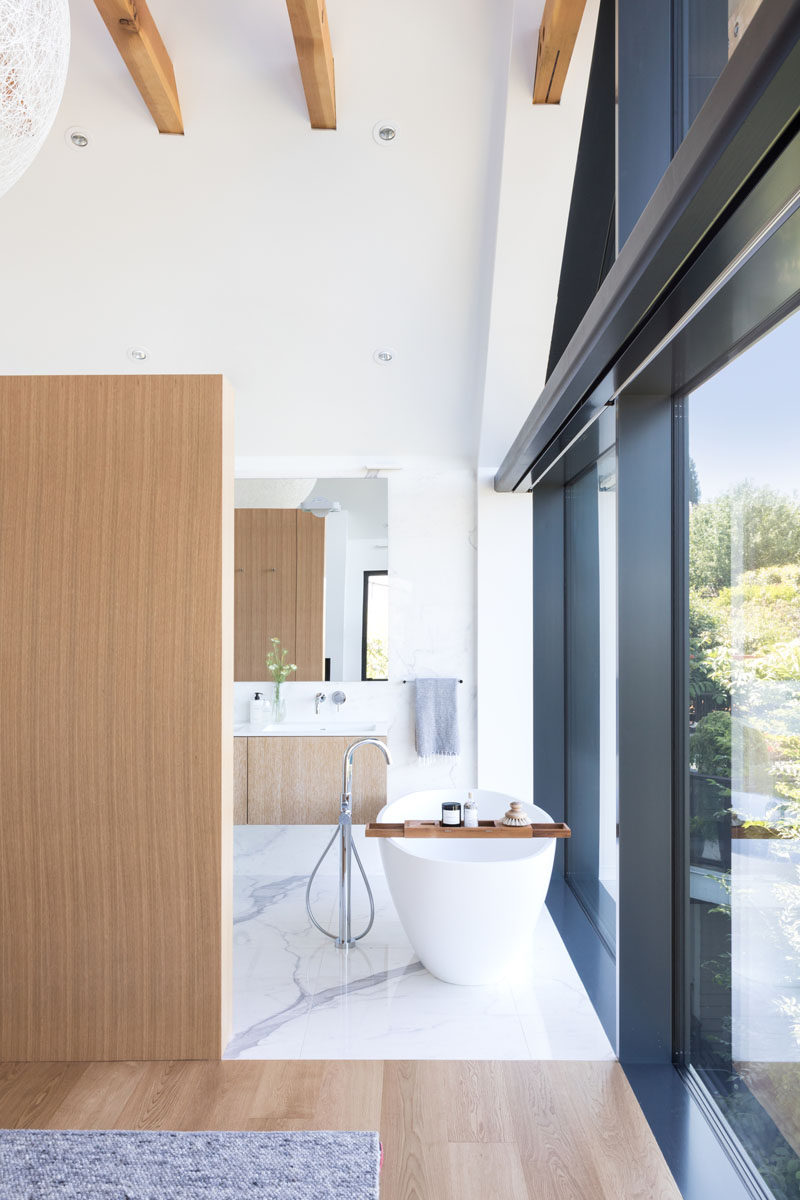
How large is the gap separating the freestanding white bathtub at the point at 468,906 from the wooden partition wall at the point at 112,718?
78cm

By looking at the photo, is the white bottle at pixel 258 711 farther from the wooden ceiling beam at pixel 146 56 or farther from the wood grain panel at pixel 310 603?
the wooden ceiling beam at pixel 146 56

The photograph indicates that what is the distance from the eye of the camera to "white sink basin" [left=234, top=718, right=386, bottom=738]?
190 inches

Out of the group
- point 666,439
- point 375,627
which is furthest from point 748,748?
point 375,627

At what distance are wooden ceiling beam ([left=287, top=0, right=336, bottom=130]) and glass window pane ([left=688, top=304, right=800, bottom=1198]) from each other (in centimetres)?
166

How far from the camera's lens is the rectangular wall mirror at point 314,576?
5.18 m

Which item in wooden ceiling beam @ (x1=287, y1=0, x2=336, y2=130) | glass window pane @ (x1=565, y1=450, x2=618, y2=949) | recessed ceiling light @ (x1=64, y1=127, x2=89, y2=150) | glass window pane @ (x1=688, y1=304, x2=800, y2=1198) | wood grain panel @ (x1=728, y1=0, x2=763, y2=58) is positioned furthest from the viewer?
glass window pane @ (x1=565, y1=450, x2=618, y2=949)

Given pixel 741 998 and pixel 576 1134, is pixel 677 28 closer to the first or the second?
pixel 741 998

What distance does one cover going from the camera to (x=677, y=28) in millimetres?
2115

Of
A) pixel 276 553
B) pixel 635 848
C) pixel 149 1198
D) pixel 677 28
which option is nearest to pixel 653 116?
pixel 677 28

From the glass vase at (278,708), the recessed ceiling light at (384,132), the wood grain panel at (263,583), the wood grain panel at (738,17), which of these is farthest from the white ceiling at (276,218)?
the glass vase at (278,708)

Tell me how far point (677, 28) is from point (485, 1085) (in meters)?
3.08

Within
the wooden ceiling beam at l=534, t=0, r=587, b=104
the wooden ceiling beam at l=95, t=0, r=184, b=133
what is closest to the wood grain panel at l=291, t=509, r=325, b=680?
the wooden ceiling beam at l=95, t=0, r=184, b=133

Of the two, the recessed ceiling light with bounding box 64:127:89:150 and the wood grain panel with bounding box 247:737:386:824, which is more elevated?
the recessed ceiling light with bounding box 64:127:89:150

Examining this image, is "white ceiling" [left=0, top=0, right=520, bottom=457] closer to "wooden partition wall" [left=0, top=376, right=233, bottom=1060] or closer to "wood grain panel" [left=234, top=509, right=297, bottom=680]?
"wood grain panel" [left=234, top=509, right=297, bottom=680]
